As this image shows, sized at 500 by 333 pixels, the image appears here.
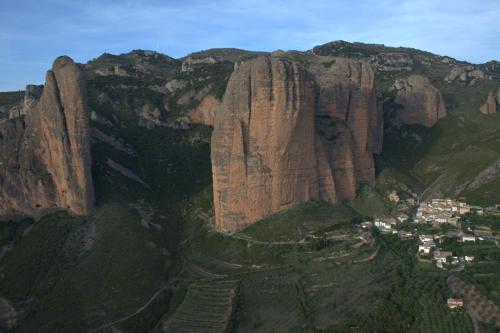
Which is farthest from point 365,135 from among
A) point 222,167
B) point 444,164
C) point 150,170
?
point 150,170

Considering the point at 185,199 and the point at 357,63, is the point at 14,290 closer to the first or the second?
the point at 185,199

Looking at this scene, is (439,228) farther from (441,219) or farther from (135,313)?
(135,313)

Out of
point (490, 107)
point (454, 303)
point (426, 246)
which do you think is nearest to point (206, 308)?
point (454, 303)

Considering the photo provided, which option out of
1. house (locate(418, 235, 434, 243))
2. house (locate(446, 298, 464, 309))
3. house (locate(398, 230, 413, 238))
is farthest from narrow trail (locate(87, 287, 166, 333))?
house (locate(418, 235, 434, 243))

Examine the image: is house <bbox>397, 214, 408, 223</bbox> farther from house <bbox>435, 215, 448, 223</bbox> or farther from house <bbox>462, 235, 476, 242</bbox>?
house <bbox>462, 235, 476, 242</bbox>

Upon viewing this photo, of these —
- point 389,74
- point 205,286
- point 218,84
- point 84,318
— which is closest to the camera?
point 84,318

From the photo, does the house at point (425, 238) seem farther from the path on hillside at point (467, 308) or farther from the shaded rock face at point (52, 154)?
the shaded rock face at point (52, 154)
